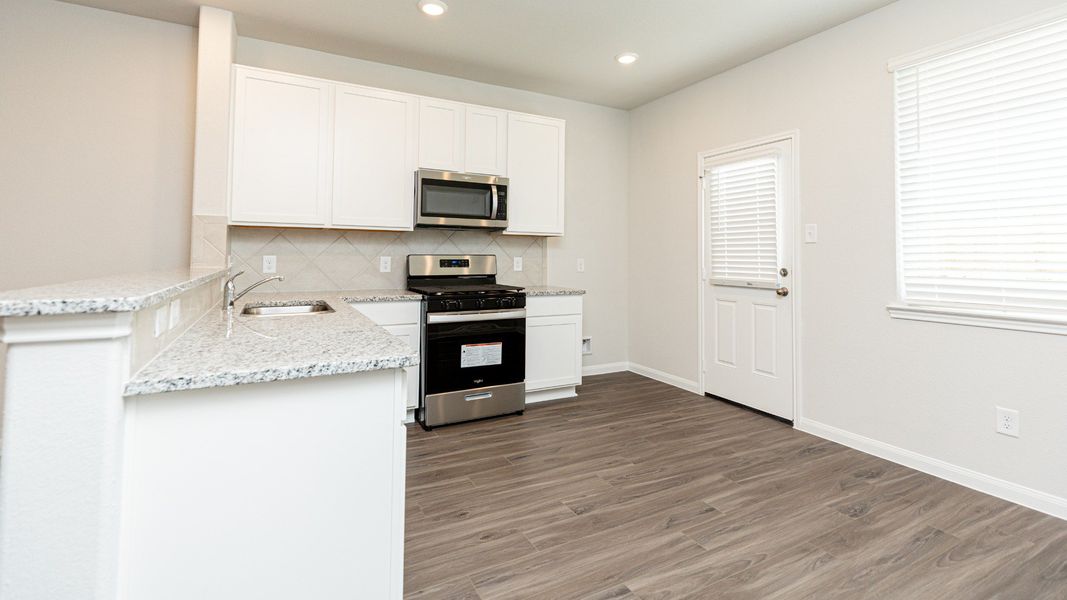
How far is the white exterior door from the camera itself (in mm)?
3375

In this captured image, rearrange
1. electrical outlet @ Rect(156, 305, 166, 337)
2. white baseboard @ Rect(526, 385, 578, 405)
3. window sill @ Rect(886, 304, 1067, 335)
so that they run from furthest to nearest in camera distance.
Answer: white baseboard @ Rect(526, 385, 578, 405)
window sill @ Rect(886, 304, 1067, 335)
electrical outlet @ Rect(156, 305, 166, 337)

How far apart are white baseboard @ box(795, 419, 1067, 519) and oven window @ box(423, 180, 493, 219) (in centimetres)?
269

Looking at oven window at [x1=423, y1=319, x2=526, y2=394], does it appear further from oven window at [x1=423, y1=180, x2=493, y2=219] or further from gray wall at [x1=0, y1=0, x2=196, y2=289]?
gray wall at [x1=0, y1=0, x2=196, y2=289]

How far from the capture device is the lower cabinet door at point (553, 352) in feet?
12.3

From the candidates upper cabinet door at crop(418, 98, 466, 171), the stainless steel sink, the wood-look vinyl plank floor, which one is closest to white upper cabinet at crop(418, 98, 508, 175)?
upper cabinet door at crop(418, 98, 466, 171)

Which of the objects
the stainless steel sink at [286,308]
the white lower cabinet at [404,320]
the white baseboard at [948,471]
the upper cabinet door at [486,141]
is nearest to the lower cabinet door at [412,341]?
the white lower cabinet at [404,320]

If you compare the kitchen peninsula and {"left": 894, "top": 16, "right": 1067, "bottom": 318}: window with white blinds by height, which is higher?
{"left": 894, "top": 16, "right": 1067, "bottom": 318}: window with white blinds

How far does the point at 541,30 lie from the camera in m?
3.15

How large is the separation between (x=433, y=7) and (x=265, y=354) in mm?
2488

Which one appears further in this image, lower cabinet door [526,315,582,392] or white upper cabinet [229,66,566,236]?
lower cabinet door [526,315,582,392]

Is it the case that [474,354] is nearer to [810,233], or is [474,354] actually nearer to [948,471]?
[810,233]

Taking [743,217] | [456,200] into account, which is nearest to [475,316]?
[456,200]

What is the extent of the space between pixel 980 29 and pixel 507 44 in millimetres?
2589

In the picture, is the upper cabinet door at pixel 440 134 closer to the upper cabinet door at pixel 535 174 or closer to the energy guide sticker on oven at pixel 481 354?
the upper cabinet door at pixel 535 174
